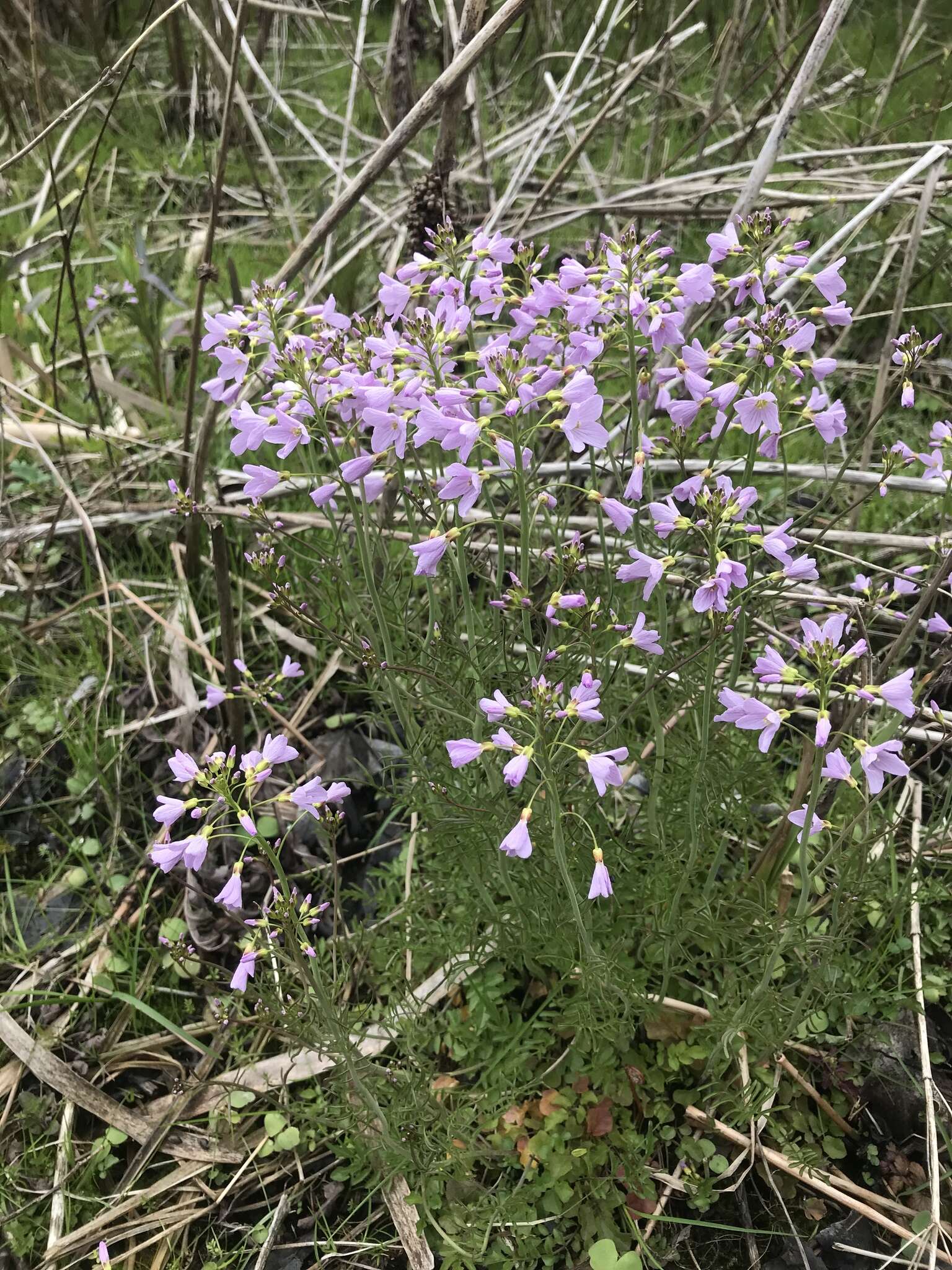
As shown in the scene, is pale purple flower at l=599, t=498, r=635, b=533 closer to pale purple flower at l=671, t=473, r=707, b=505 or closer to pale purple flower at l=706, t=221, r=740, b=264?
pale purple flower at l=671, t=473, r=707, b=505

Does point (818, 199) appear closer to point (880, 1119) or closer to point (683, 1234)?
point (880, 1119)

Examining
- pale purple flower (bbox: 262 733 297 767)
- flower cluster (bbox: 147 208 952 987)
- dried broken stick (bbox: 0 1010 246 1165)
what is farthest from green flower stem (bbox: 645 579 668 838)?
dried broken stick (bbox: 0 1010 246 1165)

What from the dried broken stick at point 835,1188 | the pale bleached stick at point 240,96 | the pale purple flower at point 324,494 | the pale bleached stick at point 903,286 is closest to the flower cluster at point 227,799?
the pale purple flower at point 324,494

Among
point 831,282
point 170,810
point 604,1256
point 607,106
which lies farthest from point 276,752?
point 607,106

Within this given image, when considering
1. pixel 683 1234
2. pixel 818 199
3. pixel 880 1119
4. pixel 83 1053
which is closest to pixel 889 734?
pixel 880 1119

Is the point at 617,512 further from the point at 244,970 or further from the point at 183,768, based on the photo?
the point at 244,970

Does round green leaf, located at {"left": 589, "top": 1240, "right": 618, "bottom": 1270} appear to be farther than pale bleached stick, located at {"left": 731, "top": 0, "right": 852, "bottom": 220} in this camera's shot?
No

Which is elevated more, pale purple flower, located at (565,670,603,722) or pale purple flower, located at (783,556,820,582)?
pale purple flower, located at (783,556,820,582)

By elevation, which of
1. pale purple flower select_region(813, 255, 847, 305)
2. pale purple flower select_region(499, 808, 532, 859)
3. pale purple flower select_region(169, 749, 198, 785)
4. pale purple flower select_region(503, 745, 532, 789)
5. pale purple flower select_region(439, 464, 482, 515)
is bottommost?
pale purple flower select_region(499, 808, 532, 859)

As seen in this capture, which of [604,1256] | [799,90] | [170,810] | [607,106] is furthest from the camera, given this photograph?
[607,106]
